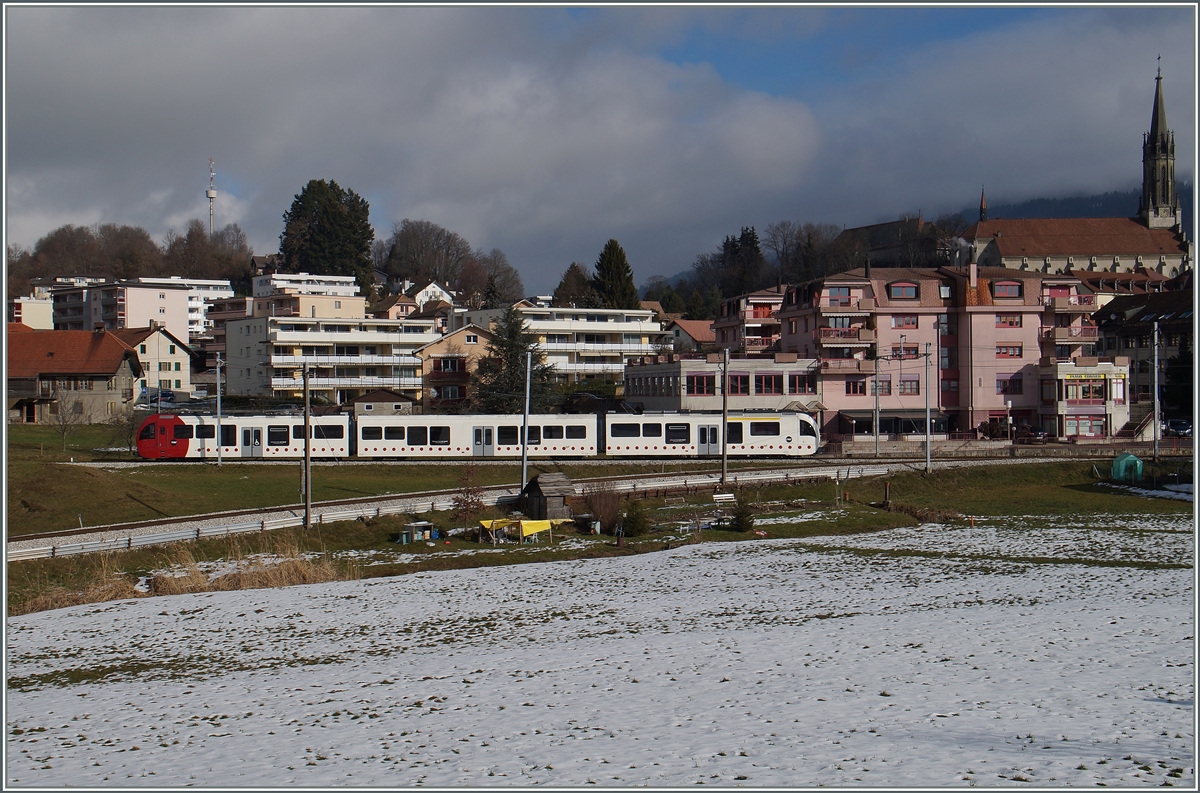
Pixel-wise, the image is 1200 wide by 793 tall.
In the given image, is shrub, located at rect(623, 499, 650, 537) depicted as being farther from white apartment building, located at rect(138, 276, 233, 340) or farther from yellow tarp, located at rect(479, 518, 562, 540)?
white apartment building, located at rect(138, 276, 233, 340)

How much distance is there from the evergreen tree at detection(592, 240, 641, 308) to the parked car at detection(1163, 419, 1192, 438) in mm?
50535

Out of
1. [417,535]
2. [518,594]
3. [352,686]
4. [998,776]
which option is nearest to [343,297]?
[417,535]

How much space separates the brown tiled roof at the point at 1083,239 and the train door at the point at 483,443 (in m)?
105

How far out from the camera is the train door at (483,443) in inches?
1977

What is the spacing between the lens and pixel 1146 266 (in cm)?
13100

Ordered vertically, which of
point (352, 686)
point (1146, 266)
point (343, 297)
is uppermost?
point (1146, 266)

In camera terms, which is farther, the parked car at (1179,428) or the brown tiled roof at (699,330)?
the brown tiled roof at (699,330)

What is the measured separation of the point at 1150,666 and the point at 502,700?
9.86m

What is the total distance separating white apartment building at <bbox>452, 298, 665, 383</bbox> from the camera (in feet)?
267

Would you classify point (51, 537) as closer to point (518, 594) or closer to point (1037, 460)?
point (518, 594)

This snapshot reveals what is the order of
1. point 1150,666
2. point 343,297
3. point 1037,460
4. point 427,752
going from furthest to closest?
point 343,297
point 1037,460
point 1150,666
point 427,752

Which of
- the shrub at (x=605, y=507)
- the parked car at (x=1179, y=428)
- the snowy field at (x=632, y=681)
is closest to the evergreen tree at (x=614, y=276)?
the parked car at (x=1179, y=428)

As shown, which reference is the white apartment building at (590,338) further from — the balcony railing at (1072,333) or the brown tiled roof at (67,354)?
the balcony railing at (1072,333)

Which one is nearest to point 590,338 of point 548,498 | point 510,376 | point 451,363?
point 451,363
